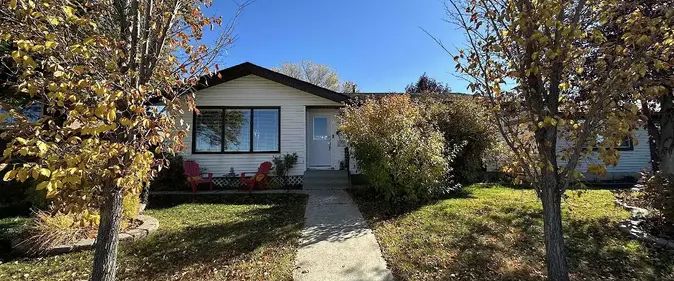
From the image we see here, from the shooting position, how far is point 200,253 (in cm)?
595

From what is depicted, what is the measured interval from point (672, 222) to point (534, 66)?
16.7 feet

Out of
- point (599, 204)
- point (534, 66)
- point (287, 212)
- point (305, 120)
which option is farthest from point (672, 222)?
point (305, 120)

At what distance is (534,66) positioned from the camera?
3.73 meters

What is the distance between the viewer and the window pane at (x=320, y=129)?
47.9ft

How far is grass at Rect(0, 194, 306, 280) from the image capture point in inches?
205

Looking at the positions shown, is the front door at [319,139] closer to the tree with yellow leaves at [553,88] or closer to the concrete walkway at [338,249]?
the concrete walkway at [338,249]

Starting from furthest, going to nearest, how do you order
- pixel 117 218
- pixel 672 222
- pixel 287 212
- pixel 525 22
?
pixel 287 212 → pixel 672 222 → pixel 525 22 → pixel 117 218

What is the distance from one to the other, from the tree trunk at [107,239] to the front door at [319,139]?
11.0 meters

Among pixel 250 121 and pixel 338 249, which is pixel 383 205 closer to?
pixel 338 249

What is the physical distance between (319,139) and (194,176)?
15.6 ft

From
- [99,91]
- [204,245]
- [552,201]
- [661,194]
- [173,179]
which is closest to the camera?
[99,91]

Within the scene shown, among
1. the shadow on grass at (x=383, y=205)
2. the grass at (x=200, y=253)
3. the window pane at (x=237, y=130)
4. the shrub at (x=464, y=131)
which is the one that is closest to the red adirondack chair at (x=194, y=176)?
the window pane at (x=237, y=130)

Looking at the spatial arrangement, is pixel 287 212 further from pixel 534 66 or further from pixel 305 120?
pixel 534 66

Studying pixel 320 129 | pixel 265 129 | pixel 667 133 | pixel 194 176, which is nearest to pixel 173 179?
pixel 194 176
